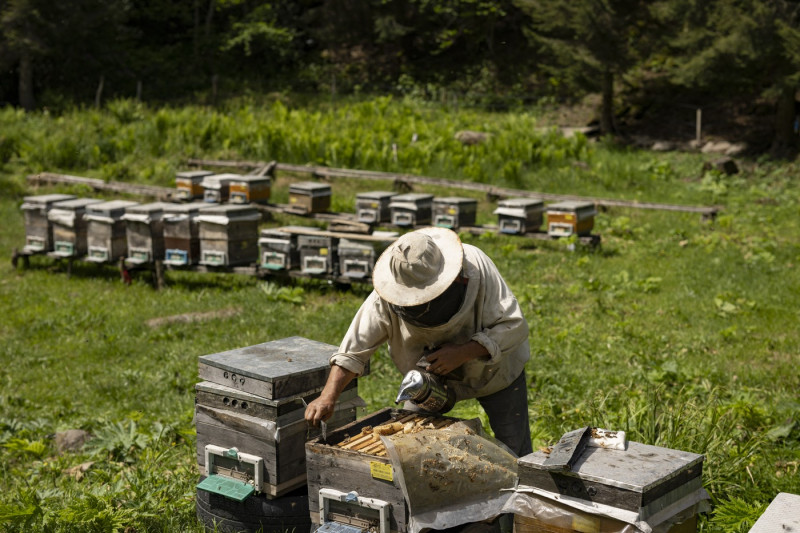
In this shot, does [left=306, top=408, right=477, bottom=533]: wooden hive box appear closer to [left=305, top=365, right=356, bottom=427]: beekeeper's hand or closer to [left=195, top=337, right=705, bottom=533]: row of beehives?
[left=195, top=337, right=705, bottom=533]: row of beehives

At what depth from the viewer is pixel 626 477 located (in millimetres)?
3143

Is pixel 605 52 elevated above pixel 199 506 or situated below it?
above

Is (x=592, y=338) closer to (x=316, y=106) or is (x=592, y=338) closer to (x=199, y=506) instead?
(x=199, y=506)

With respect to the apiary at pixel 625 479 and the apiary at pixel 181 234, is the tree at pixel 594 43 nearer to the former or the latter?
the apiary at pixel 181 234

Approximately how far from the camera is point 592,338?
28.1ft

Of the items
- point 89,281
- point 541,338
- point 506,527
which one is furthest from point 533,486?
point 89,281

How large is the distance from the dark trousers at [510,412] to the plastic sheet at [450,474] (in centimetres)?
59

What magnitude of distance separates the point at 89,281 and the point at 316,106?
15282mm

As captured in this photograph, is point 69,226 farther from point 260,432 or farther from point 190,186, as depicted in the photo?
point 260,432

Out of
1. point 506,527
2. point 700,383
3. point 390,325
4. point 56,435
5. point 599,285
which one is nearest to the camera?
point 506,527

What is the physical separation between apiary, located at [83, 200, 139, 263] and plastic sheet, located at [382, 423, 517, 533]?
8.84 metres

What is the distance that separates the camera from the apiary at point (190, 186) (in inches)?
598

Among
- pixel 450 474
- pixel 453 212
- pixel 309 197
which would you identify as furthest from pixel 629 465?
pixel 309 197

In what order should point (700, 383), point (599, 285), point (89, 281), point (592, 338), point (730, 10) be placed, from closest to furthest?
point (700, 383), point (592, 338), point (599, 285), point (89, 281), point (730, 10)
